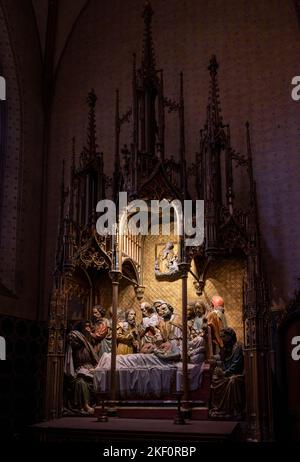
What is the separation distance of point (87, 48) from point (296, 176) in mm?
7365

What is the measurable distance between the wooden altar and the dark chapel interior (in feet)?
A: 0.11

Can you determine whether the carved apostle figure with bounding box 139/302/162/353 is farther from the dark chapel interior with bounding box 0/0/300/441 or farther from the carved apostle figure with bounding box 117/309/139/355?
the carved apostle figure with bounding box 117/309/139/355

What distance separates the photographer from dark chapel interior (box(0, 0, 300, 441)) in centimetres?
1188

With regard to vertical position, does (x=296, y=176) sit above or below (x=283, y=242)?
above

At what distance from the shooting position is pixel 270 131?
14570 millimetres

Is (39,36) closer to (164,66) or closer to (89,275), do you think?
(164,66)

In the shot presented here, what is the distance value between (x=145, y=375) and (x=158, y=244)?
3342 millimetres

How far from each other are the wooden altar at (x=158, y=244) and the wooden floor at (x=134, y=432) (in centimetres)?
161

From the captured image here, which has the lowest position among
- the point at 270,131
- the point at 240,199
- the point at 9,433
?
the point at 9,433

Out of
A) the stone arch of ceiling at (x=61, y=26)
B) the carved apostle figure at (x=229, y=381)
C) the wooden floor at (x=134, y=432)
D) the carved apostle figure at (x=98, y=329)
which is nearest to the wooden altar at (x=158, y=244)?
the carved apostle figure at (x=229, y=381)

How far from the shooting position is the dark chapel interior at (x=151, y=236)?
39.0ft

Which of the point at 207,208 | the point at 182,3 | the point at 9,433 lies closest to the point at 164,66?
the point at 182,3

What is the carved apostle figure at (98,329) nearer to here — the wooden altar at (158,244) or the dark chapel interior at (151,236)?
the dark chapel interior at (151,236)
